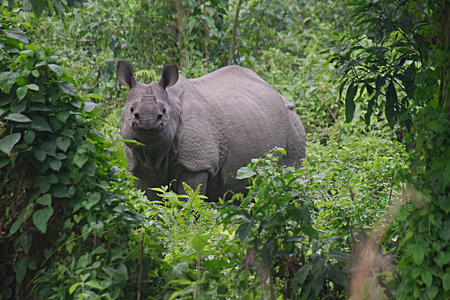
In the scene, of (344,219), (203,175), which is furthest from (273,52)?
(344,219)

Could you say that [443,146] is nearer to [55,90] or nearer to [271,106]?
[55,90]

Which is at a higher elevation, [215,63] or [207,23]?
[207,23]

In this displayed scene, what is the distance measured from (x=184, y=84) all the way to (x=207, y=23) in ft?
10.3

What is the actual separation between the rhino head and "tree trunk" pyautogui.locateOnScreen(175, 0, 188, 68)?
Result: 10.9 ft

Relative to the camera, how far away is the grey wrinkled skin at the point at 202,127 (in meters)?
6.02

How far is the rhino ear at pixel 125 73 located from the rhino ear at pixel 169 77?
0.86ft

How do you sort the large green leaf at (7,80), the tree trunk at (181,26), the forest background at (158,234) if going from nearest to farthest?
the forest background at (158,234) → the large green leaf at (7,80) → the tree trunk at (181,26)

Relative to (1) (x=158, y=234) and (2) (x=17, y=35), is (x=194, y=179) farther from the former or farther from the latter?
(2) (x=17, y=35)

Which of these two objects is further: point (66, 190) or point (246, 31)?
point (246, 31)

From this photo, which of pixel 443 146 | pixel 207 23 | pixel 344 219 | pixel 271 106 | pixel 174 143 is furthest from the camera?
pixel 207 23

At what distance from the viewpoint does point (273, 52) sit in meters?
13.0

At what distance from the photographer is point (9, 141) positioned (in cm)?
336

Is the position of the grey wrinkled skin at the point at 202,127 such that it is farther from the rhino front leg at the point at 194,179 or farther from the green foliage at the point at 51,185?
the green foliage at the point at 51,185

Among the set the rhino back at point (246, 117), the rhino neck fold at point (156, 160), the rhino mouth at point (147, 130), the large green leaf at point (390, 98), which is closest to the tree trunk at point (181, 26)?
the rhino back at point (246, 117)
